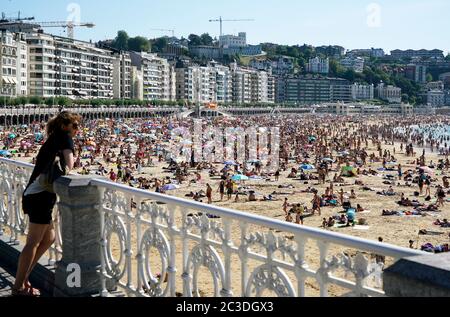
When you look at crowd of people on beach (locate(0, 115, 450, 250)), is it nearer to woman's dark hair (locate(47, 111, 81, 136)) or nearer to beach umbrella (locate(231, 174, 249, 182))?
beach umbrella (locate(231, 174, 249, 182))

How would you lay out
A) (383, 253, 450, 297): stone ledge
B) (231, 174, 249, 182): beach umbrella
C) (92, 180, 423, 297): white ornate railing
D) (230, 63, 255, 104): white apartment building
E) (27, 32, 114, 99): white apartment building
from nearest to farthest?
(383, 253, 450, 297): stone ledge → (92, 180, 423, 297): white ornate railing → (231, 174, 249, 182): beach umbrella → (27, 32, 114, 99): white apartment building → (230, 63, 255, 104): white apartment building

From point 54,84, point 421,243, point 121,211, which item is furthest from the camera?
point 54,84

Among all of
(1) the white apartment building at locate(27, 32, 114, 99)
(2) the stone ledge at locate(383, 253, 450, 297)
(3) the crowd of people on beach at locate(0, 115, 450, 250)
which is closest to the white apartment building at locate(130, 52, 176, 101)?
(1) the white apartment building at locate(27, 32, 114, 99)

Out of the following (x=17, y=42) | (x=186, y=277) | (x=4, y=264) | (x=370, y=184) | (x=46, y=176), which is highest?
(x=17, y=42)

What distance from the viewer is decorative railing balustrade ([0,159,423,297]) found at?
2.70 meters

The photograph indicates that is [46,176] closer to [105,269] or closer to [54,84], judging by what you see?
[105,269]

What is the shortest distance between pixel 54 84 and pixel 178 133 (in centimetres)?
4571

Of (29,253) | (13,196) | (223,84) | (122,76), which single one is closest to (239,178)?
(13,196)

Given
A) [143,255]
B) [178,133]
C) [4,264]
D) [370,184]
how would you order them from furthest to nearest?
[178,133] → [370,184] → [4,264] → [143,255]

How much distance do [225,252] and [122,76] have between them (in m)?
127

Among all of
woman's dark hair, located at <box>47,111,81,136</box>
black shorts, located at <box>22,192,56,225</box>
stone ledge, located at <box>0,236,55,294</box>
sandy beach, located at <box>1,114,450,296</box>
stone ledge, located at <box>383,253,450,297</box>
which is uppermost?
woman's dark hair, located at <box>47,111,81,136</box>

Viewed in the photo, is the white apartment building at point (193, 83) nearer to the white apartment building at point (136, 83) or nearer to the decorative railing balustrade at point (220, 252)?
the white apartment building at point (136, 83)

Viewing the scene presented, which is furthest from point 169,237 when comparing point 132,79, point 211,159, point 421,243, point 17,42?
point 132,79

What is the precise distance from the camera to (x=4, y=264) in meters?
5.86
